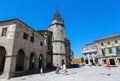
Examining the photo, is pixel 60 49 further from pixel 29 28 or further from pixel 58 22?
pixel 29 28

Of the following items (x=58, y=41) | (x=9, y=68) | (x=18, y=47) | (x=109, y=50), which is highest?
(x=58, y=41)

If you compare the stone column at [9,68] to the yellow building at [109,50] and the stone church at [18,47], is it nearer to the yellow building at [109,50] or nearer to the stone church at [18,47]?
the stone church at [18,47]

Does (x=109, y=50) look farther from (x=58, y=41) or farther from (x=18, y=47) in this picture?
(x=18, y=47)

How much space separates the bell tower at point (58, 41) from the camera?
32.1 m

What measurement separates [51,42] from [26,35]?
1554 cm

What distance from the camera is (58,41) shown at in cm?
3334

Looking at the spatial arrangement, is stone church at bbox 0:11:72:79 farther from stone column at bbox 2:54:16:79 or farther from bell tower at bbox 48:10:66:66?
bell tower at bbox 48:10:66:66

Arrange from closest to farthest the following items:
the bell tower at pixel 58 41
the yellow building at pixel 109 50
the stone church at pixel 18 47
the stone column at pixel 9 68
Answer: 1. the stone column at pixel 9 68
2. the stone church at pixel 18 47
3. the bell tower at pixel 58 41
4. the yellow building at pixel 109 50

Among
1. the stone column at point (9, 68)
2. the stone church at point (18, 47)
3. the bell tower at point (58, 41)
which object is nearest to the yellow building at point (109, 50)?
the bell tower at point (58, 41)

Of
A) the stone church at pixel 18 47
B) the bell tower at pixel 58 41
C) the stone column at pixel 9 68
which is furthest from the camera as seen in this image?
the bell tower at pixel 58 41

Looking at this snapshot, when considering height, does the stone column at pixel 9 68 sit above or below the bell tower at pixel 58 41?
below

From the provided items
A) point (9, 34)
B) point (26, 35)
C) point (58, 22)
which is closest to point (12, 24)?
point (9, 34)

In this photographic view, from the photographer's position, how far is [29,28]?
19.6 m

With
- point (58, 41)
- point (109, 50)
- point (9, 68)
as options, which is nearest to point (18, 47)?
point (9, 68)
